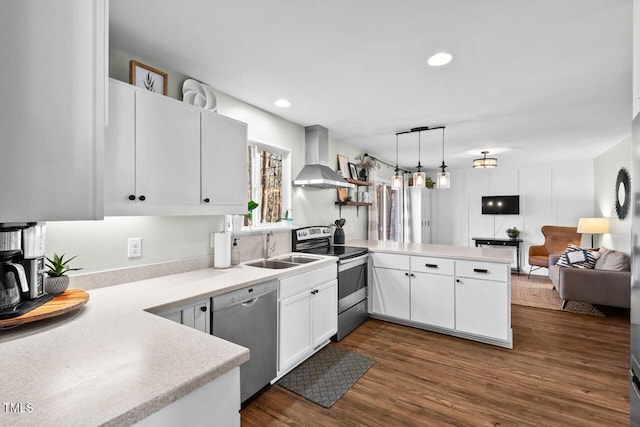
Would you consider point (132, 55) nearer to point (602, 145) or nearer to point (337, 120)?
point (337, 120)

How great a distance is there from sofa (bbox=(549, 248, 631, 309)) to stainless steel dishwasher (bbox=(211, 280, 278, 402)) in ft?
13.0

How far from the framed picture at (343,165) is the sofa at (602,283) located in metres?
3.14

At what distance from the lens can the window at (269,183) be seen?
9.96ft

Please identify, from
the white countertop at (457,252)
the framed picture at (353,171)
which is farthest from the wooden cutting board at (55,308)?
the framed picture at (353,171)

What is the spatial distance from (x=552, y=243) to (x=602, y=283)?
245cm

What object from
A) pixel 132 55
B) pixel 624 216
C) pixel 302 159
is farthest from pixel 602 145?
pixel 132 55

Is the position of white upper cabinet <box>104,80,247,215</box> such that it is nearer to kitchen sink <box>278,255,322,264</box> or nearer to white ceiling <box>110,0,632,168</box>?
white ceiling <box>110,0,632,168</box>

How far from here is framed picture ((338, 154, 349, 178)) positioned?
431cm

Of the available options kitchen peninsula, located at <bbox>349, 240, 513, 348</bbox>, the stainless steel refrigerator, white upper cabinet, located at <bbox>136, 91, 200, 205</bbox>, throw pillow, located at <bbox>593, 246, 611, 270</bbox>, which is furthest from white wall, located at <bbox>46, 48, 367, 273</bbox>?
throw pillow, located at <bbox>593, 246, 611, 270</bbox>

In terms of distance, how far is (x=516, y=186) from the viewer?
21.9 ft

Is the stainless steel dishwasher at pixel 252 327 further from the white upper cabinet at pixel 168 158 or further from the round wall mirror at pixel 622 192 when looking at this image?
the round wall mirror at pixel 622 192

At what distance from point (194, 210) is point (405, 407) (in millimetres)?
1936

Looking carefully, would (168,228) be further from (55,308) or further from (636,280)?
(636,280)

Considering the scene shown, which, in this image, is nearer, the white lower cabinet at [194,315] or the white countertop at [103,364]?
the white countertop at [103,364]
